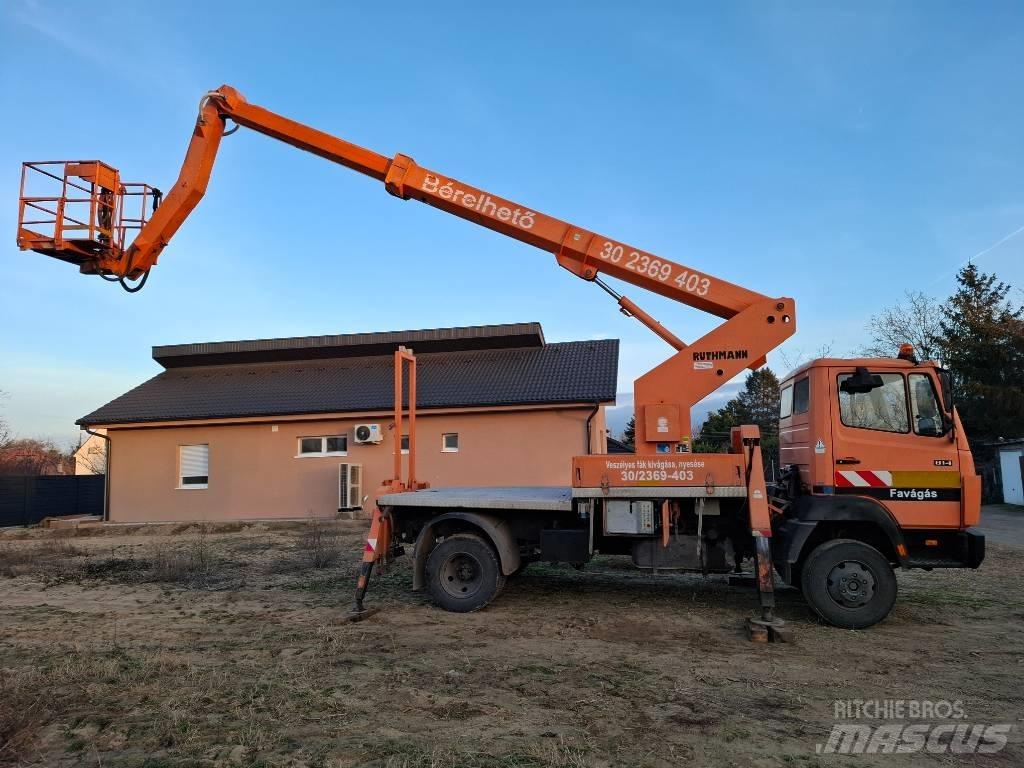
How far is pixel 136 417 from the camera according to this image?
20359 mm

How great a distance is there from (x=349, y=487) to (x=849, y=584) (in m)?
14.0

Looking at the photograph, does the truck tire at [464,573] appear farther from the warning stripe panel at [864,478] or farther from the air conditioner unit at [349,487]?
the air conditioner unit at [349,487]

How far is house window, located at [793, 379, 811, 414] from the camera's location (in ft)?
25.7

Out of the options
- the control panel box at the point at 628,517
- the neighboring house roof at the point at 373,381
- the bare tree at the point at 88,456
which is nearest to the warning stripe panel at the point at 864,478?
the control panel box at the point at 628,517

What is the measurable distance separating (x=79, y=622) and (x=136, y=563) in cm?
468

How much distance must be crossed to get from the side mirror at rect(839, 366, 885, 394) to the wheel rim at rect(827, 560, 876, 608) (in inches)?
70.8

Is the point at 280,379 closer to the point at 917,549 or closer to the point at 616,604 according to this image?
the point at 616,604

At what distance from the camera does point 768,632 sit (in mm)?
6699

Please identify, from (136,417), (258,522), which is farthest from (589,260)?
(136,417)

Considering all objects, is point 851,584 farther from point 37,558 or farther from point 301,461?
point 301,461

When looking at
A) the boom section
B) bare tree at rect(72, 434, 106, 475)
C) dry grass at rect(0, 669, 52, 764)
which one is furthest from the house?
bare tree at rect(72, 434, 106, 475)

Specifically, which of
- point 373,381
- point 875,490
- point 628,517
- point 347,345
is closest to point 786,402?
point 875,490

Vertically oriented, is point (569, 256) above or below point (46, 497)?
above

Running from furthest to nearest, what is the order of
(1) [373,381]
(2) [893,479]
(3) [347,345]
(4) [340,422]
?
(3) [347,345] < (1) [373,381] < (4) [340,422] < (2) [893,479]
